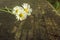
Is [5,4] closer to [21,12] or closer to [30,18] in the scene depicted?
[30,18]

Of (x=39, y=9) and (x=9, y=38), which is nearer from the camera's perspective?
(x=9, y=38)

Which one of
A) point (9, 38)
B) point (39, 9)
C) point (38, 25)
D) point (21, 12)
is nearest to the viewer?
point (21, 12)

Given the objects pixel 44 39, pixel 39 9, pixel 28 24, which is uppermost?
pixel 39 9

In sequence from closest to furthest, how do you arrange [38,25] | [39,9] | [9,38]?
[9,38] → [38,25] → [39,9]

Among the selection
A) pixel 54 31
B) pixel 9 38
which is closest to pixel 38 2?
pixel 54 31

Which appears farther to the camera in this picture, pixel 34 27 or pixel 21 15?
pixel 34 27

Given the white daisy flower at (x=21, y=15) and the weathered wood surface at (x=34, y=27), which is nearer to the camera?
the white daisy flower at (x=21, y=15)

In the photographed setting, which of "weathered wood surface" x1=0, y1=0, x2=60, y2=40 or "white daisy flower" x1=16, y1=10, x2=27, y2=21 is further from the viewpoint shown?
"weathered wood surface" x1=0, y1=0, x2=60, y2=40

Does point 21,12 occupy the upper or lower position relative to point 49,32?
upper
